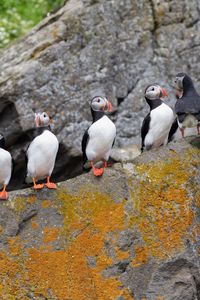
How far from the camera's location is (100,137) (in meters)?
10.4

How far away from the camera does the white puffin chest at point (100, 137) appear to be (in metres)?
10.4

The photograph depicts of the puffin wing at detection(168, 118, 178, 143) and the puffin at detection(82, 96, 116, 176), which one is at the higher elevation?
the puffin at detection(82, 96, 116, 176)

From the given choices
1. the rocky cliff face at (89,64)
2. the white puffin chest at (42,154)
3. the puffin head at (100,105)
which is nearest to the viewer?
the white puffin chest at (42,154)

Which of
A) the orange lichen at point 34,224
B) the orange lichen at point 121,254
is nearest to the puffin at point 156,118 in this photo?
the orange lichen at point 121,254

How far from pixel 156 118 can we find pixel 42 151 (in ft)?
4.85

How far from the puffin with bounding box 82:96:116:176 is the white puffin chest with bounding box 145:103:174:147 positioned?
1.88 ft

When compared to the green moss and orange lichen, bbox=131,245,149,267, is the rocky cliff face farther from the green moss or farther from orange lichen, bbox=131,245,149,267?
orange lichen, bbox=131,245,149,267

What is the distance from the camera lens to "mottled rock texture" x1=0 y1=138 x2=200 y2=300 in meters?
9.12

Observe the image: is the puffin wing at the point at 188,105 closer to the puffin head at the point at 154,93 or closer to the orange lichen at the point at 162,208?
the puffin head at the point at 154,93

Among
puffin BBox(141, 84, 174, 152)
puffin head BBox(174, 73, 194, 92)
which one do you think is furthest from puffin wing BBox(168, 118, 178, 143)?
puffin BBox(141, 84, 174, 152)

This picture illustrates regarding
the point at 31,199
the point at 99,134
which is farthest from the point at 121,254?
the point at 99,134

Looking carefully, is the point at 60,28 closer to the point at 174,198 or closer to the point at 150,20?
the point at 150,20

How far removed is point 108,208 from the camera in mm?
9523

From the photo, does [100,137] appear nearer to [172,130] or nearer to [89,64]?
[172,130]
